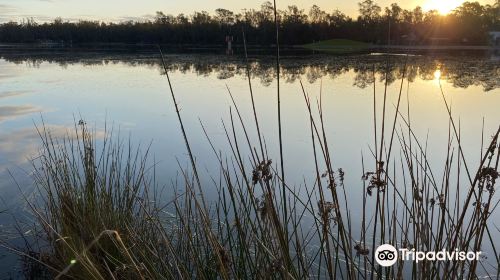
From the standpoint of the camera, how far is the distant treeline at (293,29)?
46.3 metres

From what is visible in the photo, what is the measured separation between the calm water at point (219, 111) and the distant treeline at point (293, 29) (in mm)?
31232

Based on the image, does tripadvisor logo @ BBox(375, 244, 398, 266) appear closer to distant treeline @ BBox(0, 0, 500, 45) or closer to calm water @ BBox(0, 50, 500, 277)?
calm water @ BBox(0, 50, 500, 277)

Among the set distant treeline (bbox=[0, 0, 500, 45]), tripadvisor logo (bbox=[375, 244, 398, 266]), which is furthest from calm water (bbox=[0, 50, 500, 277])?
distant treeline (bbox=[0, 0, 500, 45])

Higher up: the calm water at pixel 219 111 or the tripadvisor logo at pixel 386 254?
the tripadvisor logo at pixel 386 254

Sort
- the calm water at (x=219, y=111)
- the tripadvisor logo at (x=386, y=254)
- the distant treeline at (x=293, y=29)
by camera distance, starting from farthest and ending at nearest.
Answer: the distant treeline at (x=293, y=29), the calm water at (x=219, y=111), the tripadvisor logo at (x=386, y=254)

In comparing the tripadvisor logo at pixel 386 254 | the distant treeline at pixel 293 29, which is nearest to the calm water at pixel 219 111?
the tripadvisor logo at pixel 386 254

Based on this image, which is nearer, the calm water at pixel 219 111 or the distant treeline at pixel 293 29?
the calm water at pixel 219 111

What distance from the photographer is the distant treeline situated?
46312mm

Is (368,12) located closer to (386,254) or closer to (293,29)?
(293,29)

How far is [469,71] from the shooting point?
12.8 metres

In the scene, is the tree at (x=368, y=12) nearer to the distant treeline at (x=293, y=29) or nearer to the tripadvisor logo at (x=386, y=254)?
the distant treeline at (x=293, y=29)

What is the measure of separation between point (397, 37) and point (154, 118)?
40544mm

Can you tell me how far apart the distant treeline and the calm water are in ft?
102

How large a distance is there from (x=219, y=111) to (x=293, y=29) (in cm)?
4652
